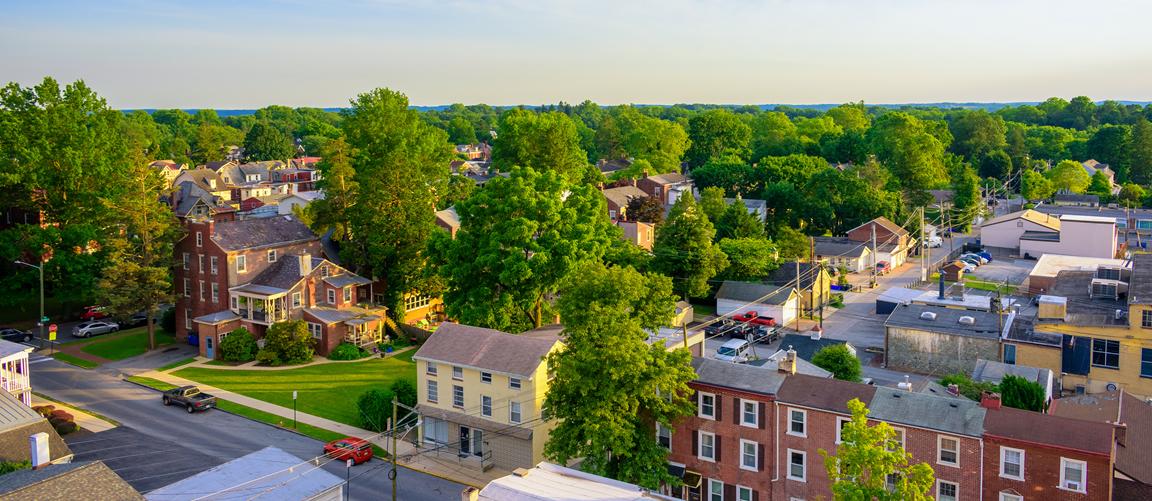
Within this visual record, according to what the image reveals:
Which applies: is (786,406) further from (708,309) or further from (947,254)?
(947,254)

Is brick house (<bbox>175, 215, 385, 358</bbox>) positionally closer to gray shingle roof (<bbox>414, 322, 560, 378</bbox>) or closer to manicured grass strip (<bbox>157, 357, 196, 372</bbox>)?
manicured grass strip (<bbox>157, 357, 196, 372</bbox>)

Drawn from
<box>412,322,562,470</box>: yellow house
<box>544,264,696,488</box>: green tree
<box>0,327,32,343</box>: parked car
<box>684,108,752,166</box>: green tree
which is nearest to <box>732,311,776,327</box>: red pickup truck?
<box>412,322,562,470</box>: yellow house

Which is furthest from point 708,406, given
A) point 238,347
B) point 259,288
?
point 259,288

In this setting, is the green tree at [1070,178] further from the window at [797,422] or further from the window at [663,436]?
the window at [663,436]

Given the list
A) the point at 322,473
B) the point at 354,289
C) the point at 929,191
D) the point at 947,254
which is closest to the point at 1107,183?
the point at 929,191

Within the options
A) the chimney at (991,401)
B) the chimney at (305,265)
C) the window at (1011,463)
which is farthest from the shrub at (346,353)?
the window at (1011,463)

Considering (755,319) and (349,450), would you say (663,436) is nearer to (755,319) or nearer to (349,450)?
(349,450)
